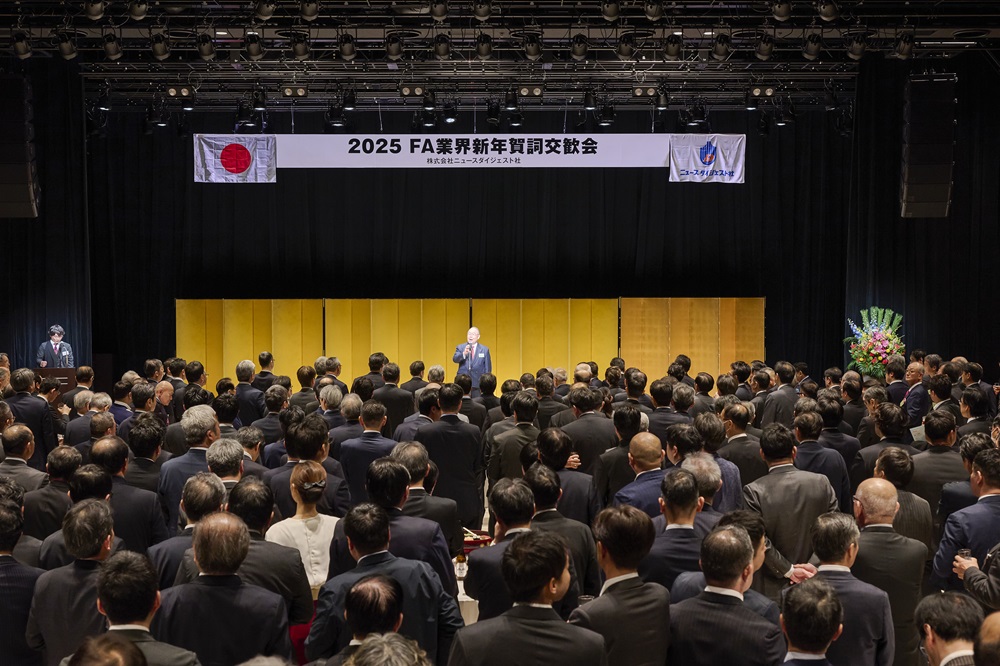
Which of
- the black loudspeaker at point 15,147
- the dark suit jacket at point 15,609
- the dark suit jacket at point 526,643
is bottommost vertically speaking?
the dark suit jacket at point 15,609

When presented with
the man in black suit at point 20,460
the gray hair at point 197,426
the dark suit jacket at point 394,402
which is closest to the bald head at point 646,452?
the gray hair at point 197,426

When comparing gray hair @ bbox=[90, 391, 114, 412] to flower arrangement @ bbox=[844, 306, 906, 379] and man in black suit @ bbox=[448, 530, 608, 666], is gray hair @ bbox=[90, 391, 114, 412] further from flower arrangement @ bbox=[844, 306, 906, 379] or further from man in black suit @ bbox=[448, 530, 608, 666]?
flower arrangement @ bbox=[844, 306, 906, 379]

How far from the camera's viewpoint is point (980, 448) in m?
5.80

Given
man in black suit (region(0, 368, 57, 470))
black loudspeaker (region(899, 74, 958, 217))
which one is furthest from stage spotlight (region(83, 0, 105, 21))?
black loudspeaker (region(899, 74, 958, 217))

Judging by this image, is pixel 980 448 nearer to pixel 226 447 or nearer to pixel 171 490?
pixel 226 447

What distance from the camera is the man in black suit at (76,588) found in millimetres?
4219

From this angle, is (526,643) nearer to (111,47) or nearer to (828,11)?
(828,11)

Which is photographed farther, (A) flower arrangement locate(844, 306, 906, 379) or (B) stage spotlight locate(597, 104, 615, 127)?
(A) flower arrangement locate(844, 306, 906, 379)

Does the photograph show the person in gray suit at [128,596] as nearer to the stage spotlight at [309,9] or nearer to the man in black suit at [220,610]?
the man in black suit at [220,610]

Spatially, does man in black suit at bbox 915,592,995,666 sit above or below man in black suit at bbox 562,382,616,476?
above

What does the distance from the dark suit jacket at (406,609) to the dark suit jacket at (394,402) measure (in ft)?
20.4

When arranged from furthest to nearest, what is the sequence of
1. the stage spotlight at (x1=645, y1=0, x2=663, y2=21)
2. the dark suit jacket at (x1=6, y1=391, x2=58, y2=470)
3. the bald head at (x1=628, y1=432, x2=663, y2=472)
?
the stage spotlight at (x1=645, y1=0, x2=663, y2=21) < the dark suit jacket at (x1=6, y1=391, x2=58, y2=470) < the bald head at (x1=628, y1=432, x2=663, y2=472)

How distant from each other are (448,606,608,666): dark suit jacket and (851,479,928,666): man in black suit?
205 centimetres

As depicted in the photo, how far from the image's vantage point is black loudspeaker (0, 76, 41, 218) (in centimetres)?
1391
